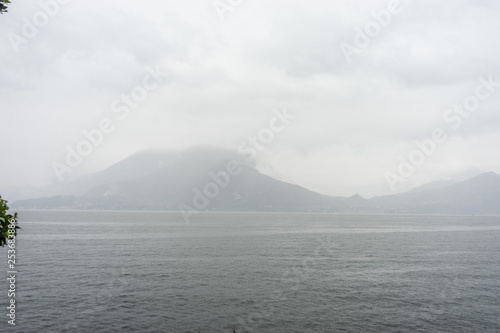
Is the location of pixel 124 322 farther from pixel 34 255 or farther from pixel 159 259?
pixel 34 255

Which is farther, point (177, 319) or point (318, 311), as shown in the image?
point (318, 311)

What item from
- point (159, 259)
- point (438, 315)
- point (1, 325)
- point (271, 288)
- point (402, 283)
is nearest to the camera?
point (1, 325)

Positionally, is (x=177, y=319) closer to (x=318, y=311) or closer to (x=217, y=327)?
(x=217, y=327)

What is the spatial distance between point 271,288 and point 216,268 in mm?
24609

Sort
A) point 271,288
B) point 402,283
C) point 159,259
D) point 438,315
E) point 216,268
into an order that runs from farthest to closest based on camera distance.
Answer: point 159,259
point 216,268
point 402,283
point 271,288
point 438,315

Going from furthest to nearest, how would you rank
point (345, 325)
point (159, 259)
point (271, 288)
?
point (159, 259) < point (271, 288) < point (345, 325)

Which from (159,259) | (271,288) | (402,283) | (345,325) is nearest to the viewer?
(345,325)

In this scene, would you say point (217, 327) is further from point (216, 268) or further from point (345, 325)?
point (216, 268)

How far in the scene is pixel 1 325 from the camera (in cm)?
4847

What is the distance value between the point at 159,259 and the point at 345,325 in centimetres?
6829

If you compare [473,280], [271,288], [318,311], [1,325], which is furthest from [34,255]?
[473,280]

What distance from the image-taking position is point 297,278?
8150cm

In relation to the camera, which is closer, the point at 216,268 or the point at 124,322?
the point at 124,322

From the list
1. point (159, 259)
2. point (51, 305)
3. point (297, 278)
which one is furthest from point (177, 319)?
point (159, 259)
